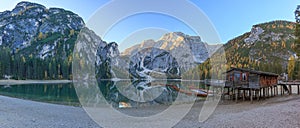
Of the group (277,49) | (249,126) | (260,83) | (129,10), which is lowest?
(249,126)

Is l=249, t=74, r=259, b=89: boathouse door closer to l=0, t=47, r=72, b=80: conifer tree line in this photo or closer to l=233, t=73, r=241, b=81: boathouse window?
l=233, t=73, r=241, b=81: boathouse window

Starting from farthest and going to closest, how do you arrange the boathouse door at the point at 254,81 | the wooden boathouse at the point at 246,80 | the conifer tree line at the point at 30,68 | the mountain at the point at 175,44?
1. the conifer tree line at the point at 30,68
2. the wooden boathouse at the point at 246,80
3. the boathouse door at the point at 254,81
4. the mountain at the point at 175,44

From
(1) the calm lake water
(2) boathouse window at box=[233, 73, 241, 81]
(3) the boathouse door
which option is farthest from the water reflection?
(3) the boathouse door

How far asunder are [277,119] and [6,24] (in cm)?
22919

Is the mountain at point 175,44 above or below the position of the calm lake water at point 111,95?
above

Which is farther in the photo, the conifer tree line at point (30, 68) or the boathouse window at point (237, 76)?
the conifer tree line at point (30, 68)

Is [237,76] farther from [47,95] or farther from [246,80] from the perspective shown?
[47,95]

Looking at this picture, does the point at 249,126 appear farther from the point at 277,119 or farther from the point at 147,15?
the point at 147,15

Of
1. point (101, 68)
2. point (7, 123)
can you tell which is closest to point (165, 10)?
point (7, 123)

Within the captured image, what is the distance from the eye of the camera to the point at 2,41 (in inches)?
7037

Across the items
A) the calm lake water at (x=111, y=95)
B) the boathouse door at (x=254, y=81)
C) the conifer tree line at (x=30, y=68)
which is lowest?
the calm lake water at (x=111, y=95)

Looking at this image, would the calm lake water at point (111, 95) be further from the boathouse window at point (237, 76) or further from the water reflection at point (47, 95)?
the boathouse window at point (237, 76)

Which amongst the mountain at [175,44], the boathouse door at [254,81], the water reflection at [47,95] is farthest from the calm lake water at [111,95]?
the boathouse door at [254,81]

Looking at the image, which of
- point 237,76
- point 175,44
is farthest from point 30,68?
point 237,76
